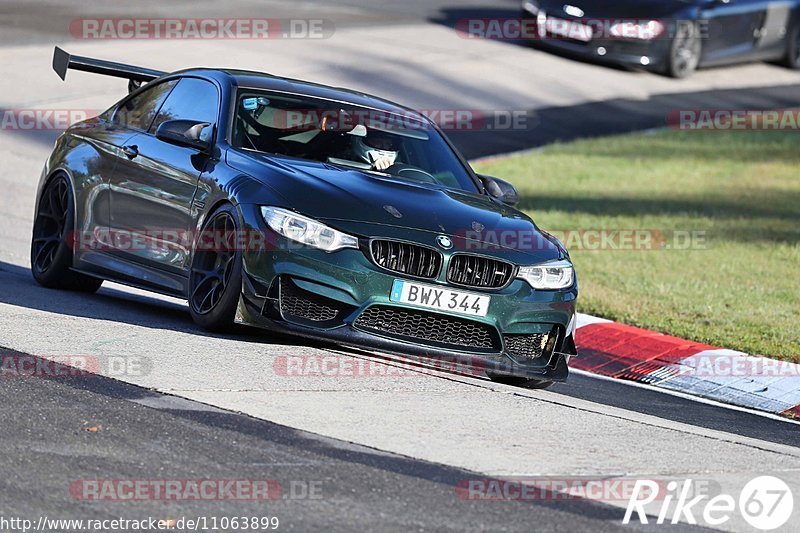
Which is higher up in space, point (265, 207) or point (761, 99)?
point (265, 207)

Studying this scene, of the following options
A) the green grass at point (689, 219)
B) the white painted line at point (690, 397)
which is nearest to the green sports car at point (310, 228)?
the white painted line at point (690, 397)

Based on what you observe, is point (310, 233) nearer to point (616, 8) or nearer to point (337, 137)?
point (337, 137)

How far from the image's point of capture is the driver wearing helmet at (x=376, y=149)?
899 cm

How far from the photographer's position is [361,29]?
2434 cm

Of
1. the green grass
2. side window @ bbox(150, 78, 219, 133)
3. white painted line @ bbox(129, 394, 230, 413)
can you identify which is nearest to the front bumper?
white painted line @ bbox(129, 394, 230, 413)

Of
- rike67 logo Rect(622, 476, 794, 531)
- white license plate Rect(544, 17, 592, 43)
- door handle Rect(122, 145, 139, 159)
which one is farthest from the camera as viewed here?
white license plate Rect(544, 17, 592, 43)

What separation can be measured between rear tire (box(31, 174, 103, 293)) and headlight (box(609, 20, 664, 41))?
1415cm

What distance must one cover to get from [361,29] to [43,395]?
18.2 m

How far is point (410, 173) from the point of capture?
29.8ft

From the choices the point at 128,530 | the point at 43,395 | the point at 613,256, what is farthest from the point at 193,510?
the point at 613,256

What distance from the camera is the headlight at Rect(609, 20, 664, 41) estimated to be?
22.8 meters

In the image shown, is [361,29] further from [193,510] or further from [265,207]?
[193,510]

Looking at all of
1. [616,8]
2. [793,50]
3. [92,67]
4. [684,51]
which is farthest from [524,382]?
[793,50]

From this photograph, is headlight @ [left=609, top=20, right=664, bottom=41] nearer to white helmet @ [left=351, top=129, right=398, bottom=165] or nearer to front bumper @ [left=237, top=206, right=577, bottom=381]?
white helmet @ [left=351, top=129, right=398, bottom=165]
